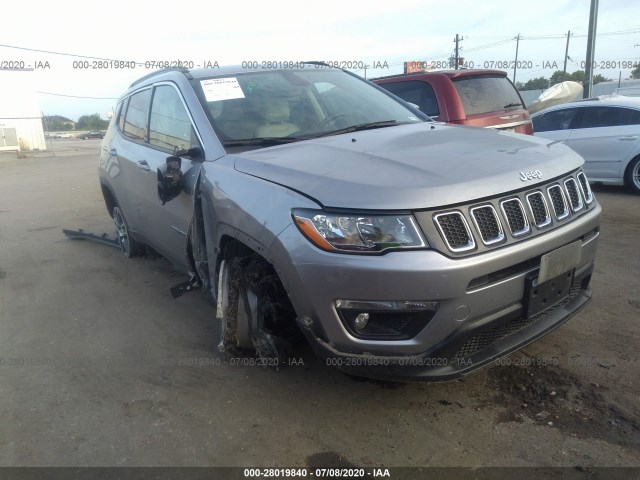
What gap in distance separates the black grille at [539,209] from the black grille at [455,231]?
45 cm

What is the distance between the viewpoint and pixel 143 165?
14.2 feet

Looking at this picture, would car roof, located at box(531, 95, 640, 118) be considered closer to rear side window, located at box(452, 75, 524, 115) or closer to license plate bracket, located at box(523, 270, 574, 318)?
rear side window, located at box(452, 75, 524, 115)

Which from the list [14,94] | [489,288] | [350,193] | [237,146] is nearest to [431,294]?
[489,288]

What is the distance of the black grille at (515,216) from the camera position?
8.28 ft

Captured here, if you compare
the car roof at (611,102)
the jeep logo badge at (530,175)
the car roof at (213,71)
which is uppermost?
the car roof at (213,71)

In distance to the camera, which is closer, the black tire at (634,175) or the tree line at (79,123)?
the black tire at (634,175)

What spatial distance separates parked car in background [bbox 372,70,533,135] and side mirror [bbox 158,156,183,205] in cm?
387

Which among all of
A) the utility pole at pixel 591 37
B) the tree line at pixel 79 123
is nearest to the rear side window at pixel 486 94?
the utility pole at pixel 591 37

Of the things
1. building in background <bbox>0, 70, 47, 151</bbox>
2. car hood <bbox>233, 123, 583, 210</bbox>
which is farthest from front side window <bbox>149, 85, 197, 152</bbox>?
building in background <bbox>0, 70, 47, 151</bbox>

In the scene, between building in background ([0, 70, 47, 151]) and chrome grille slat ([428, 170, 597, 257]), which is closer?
chrome grille slat ([428, 170, 597, 257])

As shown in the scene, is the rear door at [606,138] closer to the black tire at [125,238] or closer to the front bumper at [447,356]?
the front bumper at [447,356]

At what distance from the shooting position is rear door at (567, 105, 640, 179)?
27.1 ft

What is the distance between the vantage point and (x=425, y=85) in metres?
6.78

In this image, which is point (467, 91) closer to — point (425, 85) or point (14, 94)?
point (425, 85)
